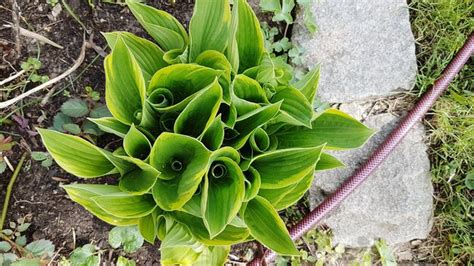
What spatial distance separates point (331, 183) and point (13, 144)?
92 centimetres

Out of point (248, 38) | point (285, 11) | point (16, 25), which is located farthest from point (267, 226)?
point (16, 25)

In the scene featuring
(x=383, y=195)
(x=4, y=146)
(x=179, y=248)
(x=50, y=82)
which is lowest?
(x=383, y=195)

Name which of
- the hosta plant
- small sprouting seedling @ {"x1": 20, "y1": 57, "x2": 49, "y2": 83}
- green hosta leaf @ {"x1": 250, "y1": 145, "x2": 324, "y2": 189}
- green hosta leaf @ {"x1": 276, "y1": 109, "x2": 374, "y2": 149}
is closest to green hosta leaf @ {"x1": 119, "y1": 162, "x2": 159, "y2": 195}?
the hosta plant

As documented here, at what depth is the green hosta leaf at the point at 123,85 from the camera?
44.9 inches

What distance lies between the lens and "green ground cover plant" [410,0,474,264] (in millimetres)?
1786

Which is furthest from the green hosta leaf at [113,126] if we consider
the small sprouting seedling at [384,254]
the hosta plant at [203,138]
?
the small sprouting seedling at [384,254]

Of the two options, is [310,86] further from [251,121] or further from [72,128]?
[72,128]

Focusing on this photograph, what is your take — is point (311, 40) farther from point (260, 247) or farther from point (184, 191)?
point (184, 191)

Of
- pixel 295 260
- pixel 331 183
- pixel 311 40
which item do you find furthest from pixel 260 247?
pixel 311 40

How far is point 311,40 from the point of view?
1.69 m

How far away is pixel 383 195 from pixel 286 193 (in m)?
0.59

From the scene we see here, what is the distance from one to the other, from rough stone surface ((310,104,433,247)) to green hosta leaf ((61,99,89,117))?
72 cm

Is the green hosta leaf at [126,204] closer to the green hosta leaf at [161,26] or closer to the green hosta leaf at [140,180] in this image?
the green hosta leaf at [140,180]

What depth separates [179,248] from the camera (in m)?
1.26
